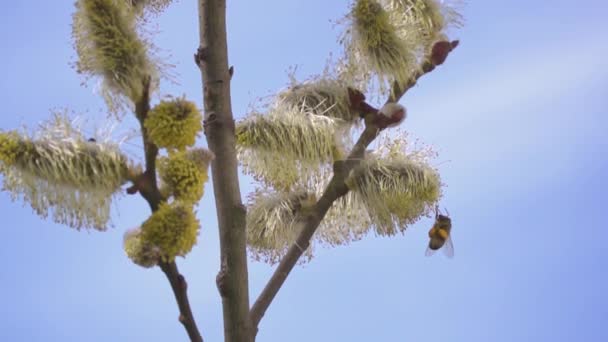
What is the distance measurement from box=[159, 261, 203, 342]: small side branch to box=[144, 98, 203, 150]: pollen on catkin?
0.20 meters

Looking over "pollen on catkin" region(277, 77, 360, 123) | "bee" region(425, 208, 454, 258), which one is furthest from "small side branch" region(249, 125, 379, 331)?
"bee" region(425, 208, 454, 258)

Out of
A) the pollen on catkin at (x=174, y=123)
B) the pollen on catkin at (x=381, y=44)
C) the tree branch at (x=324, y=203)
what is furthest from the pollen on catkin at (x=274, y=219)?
the pollen on catkin at (x=174, y=123)

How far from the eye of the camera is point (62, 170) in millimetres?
1465

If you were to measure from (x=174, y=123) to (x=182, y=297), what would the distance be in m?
0.31

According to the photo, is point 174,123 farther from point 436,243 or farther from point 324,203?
point 436,243

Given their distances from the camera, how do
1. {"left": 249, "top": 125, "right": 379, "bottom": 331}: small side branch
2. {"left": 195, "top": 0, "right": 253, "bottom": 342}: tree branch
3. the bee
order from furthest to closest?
1. the bee
2. {"left": 249, "top": 125, "right": 379, "bottom": 331}: small side branch
3. {"left": 195, "top": 0, "right": 253, "bottom": 342}: tree branch

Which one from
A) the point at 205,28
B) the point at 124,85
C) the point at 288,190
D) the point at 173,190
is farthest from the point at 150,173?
the point at 288,190

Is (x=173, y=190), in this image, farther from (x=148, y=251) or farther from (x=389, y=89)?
(x=389, y=89)

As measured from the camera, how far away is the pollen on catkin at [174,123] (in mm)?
1422

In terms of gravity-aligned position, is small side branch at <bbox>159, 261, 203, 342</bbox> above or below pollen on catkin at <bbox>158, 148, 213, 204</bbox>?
below

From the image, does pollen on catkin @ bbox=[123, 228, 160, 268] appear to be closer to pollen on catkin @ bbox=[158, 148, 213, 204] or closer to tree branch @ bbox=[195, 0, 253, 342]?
pollen on catkin @ bbox=[158, 148, 213, 204]

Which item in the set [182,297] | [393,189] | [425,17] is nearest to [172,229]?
[182,297]

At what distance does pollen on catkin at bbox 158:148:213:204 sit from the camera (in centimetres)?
142

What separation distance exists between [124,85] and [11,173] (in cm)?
24
